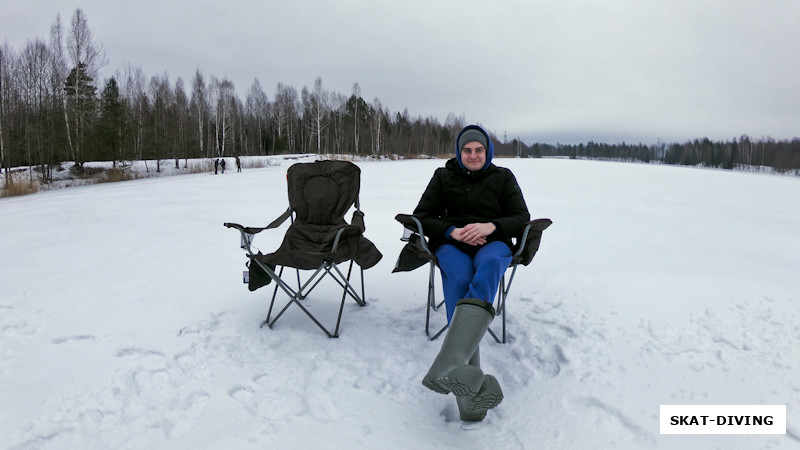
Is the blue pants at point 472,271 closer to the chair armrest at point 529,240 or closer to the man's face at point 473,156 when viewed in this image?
the chair armrest at point 529,240

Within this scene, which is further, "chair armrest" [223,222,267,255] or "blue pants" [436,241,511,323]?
"chair armrest" [223,222,267,255]

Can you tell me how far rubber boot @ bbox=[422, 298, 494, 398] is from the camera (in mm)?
1484

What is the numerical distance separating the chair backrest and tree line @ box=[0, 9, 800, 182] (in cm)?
2144

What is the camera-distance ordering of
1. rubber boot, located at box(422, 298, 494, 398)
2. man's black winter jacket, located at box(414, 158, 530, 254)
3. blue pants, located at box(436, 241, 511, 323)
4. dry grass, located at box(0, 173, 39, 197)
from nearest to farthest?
rubber boot, located at box(422, 298, 494, 398)
blue pants, located at box(436, 241, 511, 323)
man's black winter jacket, located at box(414, 158, 530, 254)
dry grass, located at box(0, 173, 39, 197)

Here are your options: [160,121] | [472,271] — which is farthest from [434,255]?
[160,121]

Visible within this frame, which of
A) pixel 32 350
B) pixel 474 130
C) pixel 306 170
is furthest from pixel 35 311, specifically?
pixel 474 130

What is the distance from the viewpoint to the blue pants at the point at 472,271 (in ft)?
6.23

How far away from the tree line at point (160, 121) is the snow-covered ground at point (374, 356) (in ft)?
68.2

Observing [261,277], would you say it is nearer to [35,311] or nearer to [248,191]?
[35,311]

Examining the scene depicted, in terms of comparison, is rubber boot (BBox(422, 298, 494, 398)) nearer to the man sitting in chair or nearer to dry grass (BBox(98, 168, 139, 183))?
the man sitting in chair

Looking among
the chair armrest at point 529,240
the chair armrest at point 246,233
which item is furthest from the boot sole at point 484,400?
the chair armrest at point 246,233

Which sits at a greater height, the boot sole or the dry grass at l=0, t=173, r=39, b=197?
the dry grass at l=0, t=173, r=39, b=197

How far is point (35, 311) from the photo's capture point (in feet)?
8.89

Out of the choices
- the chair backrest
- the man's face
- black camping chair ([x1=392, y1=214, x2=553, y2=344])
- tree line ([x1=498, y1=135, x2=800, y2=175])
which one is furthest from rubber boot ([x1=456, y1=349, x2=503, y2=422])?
tree line ([x1=498, y1=135, x2=800, y2=175])
